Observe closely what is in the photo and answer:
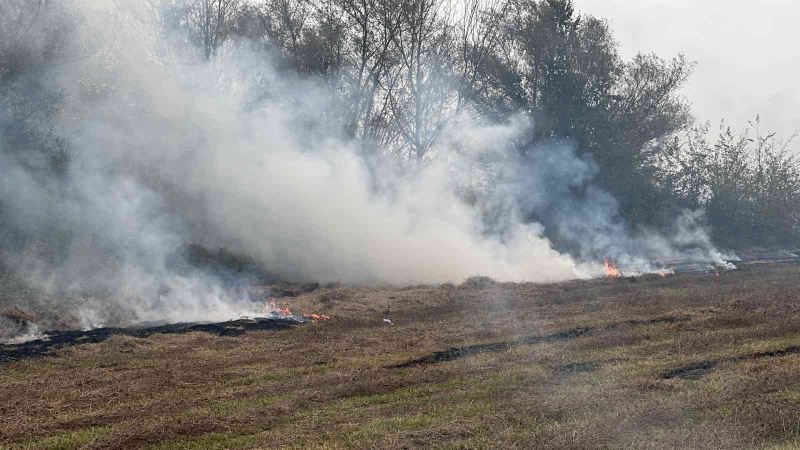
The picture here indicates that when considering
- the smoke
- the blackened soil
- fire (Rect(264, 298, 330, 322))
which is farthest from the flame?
the blackened soil

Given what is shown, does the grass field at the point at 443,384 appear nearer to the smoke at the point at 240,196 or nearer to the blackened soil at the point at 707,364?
the blackened soil at the point at 707,364

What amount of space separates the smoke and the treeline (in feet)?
4.90

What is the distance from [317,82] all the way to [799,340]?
2652cm

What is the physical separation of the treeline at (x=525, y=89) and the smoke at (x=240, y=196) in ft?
4.90

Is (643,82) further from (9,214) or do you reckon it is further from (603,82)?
(9,214)

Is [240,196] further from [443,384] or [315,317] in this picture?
[443,384]

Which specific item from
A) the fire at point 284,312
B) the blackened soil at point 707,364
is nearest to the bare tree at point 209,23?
the fire at point 284,312

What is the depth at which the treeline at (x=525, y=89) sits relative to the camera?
37031mm

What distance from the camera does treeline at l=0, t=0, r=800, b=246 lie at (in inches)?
1458

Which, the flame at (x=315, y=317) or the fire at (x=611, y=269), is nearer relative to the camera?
A: the flame at (x=315, y=317)

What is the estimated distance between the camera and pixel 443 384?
11.7m

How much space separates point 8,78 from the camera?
22.8 meters

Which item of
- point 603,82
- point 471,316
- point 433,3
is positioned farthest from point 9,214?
point 603,82

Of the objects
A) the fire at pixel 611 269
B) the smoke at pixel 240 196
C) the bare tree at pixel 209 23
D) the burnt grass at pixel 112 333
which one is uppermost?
the bare tree at pixel 209 23
